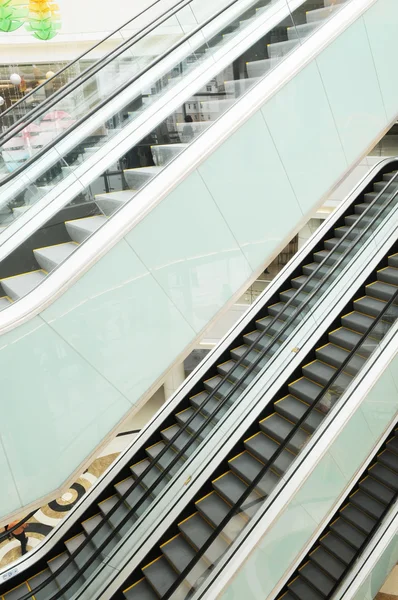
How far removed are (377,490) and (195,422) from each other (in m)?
2.35

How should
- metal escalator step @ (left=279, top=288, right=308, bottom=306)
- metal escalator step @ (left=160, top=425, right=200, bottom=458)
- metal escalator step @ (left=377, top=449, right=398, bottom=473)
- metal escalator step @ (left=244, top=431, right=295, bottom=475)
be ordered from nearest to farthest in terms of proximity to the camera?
1. metal escalator step @ (left=244, top=431, right=295, bottom=475)
2. metal escalator step @ (left=160, top=425, right=200, bottom=458)
3. metal escalator step @ (left=377, top=449, right=398, bottom=473)
4. metal escalator step @ (left=279, top=288, right=308, bottom=306)

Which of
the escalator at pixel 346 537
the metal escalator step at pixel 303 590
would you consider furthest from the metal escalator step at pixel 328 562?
the metal escalator step at pixel 303 590

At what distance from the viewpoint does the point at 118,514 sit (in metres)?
6.07

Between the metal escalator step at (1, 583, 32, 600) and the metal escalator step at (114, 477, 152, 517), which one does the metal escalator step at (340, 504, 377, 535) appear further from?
the metal escalator step at (1, 583, 32, 600)

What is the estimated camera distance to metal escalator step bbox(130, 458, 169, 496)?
19.5ft

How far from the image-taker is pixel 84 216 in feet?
12.5

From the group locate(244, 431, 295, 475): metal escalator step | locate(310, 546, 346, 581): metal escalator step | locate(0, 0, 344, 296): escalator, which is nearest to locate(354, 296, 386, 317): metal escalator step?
locate(244, 431, 295, 475): metal escalator step

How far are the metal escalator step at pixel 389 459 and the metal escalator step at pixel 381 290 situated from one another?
1.95 m

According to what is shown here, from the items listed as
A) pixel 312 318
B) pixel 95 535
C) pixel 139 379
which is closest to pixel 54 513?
pixel 95 535

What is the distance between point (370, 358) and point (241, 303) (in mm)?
9092

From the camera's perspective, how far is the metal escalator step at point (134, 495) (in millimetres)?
5707

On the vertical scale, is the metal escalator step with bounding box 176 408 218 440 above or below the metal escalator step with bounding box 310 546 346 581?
above

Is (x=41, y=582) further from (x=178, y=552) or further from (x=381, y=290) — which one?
(x=381, y=290)

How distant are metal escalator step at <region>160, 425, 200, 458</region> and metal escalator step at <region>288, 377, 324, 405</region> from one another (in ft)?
4.46
